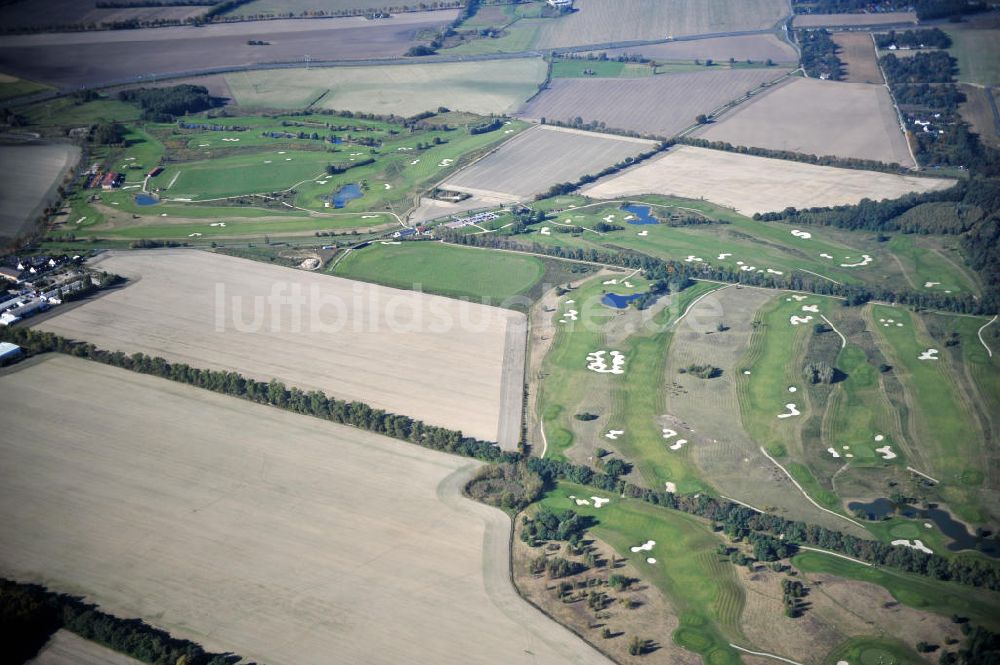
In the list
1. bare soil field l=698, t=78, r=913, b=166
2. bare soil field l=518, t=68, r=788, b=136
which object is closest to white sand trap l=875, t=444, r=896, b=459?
bare soil field l=698, t=78, r=913, b=166

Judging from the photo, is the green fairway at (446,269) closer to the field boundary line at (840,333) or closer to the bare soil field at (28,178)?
the field boundary line at (840,333)

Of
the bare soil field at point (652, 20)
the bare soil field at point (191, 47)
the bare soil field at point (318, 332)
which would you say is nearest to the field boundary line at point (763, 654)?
the bare soil field at point (318, 332)

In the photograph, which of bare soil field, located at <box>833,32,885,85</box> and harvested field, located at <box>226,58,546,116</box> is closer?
harvested field, located at <box>226,58,546,116</box>

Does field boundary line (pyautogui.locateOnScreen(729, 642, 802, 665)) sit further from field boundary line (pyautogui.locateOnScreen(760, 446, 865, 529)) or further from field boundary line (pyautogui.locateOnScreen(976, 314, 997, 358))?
field boundary line (pyautogui.locateOnScreen(976, 314, 997, 358))

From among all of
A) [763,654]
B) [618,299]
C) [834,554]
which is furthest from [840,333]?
[763,654]

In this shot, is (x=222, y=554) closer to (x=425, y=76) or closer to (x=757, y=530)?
(x=757, y=530)

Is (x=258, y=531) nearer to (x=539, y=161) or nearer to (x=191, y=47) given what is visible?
(x=539, y=161)

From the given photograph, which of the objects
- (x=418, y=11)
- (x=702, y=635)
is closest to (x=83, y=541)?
(x=702, y=635)
